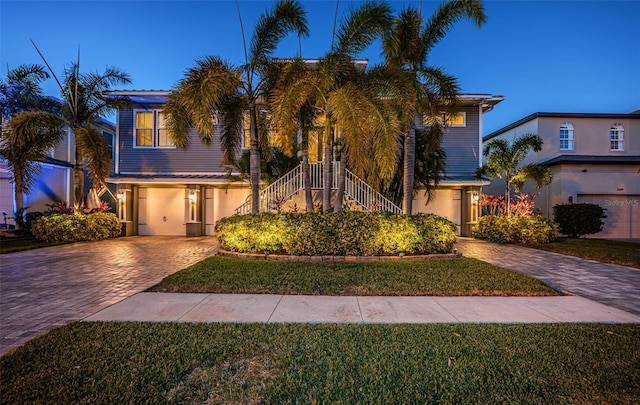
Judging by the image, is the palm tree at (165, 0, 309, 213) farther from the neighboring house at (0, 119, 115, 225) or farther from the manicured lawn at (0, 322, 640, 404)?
the neighboring house at (0, 119, 115, 225)

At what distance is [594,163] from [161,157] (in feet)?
67.8

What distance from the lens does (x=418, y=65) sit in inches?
376

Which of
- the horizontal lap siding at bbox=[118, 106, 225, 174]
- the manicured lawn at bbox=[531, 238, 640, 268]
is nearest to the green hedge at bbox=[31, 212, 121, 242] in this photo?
the horizontal lap siding at bbox=[118, 106, 225, 174]

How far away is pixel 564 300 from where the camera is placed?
5.09 metres

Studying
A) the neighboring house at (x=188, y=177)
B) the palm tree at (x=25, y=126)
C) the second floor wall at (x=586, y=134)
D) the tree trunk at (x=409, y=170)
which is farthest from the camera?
the second floor wall at (x=586, y=134)

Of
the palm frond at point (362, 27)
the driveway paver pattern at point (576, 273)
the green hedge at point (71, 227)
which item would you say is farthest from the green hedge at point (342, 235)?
the green hedge at point (71, 227)

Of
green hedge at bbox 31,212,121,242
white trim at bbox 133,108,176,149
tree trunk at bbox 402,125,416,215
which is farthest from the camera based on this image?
white trim at bbox 133,108,176,149

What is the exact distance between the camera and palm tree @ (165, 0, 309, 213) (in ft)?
26.1

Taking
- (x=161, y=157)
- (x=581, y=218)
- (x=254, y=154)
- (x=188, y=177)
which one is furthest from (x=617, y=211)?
(x=161, y=157)

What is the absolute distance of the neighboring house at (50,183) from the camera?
1397cm

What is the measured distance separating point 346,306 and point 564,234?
14836 millimetres

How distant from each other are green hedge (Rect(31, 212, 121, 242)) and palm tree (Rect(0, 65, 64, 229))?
137 centimetres

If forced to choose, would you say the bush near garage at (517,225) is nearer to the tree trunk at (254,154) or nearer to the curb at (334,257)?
the curb at (334,257)

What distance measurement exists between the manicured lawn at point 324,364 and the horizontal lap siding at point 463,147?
445 inches
